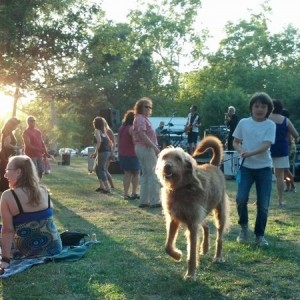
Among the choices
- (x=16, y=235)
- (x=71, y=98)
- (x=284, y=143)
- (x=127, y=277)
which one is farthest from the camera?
(x=71, y=98)

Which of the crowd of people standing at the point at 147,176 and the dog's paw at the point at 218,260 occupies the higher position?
the crowd of people standing at the point at 147,176

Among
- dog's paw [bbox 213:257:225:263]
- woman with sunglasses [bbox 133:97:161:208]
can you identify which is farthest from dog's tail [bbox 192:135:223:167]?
woman with sunglasses [bbox 133:97:161:208]

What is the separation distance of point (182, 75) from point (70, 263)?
2256 inches

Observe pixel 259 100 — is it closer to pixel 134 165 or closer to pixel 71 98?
pixel 134 165

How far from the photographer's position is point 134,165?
12.3 meters

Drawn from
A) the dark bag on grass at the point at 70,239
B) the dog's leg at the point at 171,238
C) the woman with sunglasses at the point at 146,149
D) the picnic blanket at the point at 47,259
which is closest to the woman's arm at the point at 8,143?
the woman with sunglasses at the point at 146,149

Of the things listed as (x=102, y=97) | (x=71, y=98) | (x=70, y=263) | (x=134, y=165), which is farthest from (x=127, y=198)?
(x=102, y=97)

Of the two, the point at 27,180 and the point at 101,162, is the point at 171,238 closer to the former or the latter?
the point at 27,180

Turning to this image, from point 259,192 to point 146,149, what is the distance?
150 inches

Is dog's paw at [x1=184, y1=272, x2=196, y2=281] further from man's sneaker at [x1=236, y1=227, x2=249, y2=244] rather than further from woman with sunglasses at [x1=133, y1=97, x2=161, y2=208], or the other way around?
woman with sunglasses at [x1=133, y1=97, x2=161, y2=208]

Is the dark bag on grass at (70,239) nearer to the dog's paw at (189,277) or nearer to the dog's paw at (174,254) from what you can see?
the dog's paw at (174,254)

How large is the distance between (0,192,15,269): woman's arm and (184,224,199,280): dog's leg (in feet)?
5.43

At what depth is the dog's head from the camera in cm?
536

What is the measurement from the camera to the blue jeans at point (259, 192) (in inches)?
279
